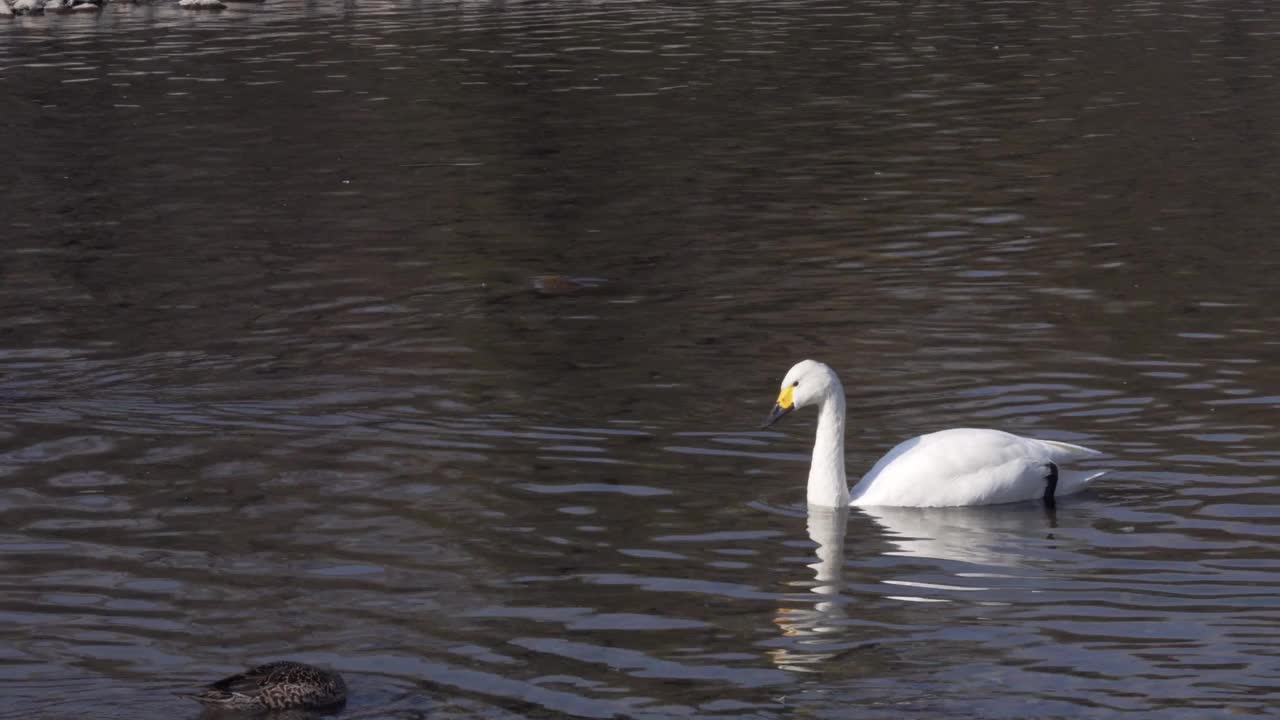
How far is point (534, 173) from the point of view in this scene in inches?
1164

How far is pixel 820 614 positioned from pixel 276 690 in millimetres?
3184

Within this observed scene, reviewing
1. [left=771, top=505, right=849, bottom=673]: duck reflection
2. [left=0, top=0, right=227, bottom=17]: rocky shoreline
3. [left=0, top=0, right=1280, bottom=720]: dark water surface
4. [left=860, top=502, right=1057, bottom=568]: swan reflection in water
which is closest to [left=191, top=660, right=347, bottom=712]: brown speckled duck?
[left=0, top=0, right=1280, bottom=720]: dark water surface

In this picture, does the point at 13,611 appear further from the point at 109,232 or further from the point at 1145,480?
the point at 109,232

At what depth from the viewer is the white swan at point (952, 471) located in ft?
41.7

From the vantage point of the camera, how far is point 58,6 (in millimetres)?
68000

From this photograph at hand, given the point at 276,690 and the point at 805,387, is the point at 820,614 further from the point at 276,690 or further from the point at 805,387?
the point at 276,690

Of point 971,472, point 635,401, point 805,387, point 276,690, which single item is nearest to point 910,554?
point 971,472

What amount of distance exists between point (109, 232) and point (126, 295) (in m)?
4.76

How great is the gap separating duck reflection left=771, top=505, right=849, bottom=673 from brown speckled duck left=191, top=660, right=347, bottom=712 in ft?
7.65

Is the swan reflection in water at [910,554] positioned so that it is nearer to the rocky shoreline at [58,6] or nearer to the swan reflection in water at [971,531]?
the swan reflection in water at [971,531]

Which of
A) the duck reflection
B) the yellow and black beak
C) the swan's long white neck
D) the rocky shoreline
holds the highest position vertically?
the rocky shoreline

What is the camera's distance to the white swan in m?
12.7

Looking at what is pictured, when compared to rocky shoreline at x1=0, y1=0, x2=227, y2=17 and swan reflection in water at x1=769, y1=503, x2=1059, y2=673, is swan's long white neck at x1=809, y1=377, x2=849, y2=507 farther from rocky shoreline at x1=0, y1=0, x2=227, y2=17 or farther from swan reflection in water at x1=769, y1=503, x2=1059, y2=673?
rocky shoreline at x1=0, y1=0, x2=227, y2=17

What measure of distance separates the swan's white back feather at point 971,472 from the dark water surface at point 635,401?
194 mm
